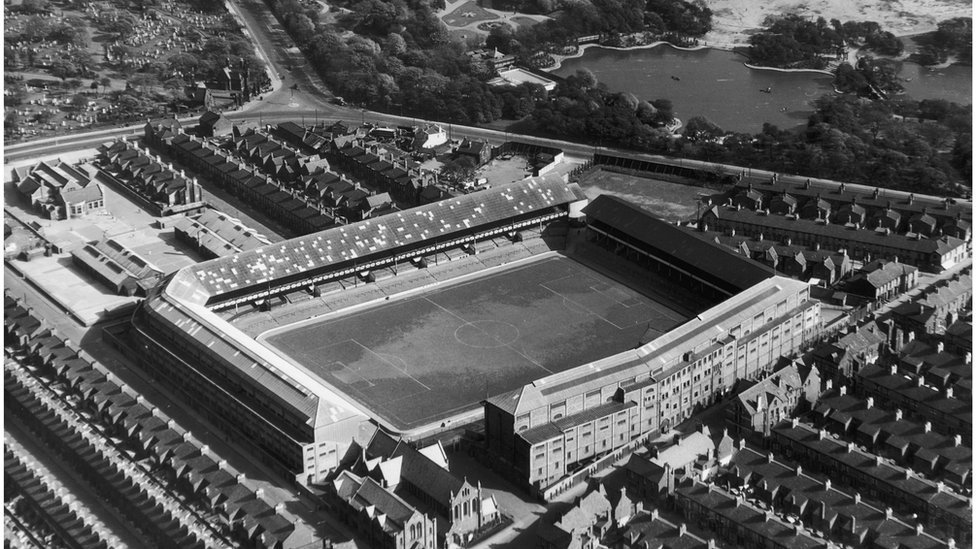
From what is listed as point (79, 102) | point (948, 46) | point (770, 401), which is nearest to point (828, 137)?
point (948, 46)

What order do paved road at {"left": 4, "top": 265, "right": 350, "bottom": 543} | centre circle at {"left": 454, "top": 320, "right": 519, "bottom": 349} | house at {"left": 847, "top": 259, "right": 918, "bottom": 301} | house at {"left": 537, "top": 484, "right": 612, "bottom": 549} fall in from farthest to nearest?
house at {"left": 847, "top": 259, "right": 918, "bottom": 301} → centre circle at {"left": 454, "top": 320, "right": 519, "bottom": 349} → paved road at {"left": 4, "top": 265, "right": 350, "bottom": 543} → house at {"left": 537, "top": 484, "right": 612, "bottom": 549}

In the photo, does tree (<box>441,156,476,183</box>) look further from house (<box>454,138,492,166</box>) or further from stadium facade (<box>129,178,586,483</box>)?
stadium facade (<box>129,178,586,483</box>)

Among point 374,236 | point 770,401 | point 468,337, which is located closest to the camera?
point 770,401

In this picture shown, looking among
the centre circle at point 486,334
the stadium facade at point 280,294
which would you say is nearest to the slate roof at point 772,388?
the centre circle at point 486,334

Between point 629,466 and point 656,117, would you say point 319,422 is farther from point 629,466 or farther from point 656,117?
point 656,117

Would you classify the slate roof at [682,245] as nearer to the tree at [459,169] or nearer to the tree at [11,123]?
the tree at [459,169]

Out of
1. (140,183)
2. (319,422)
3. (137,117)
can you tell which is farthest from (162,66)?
(319,422)

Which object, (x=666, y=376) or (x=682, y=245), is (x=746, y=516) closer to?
(x=666, y=376)

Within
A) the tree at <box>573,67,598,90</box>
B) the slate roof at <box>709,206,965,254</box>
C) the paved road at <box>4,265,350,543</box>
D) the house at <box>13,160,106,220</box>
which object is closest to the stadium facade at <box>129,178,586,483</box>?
the paved road at <box>4,265,350,543</box>
